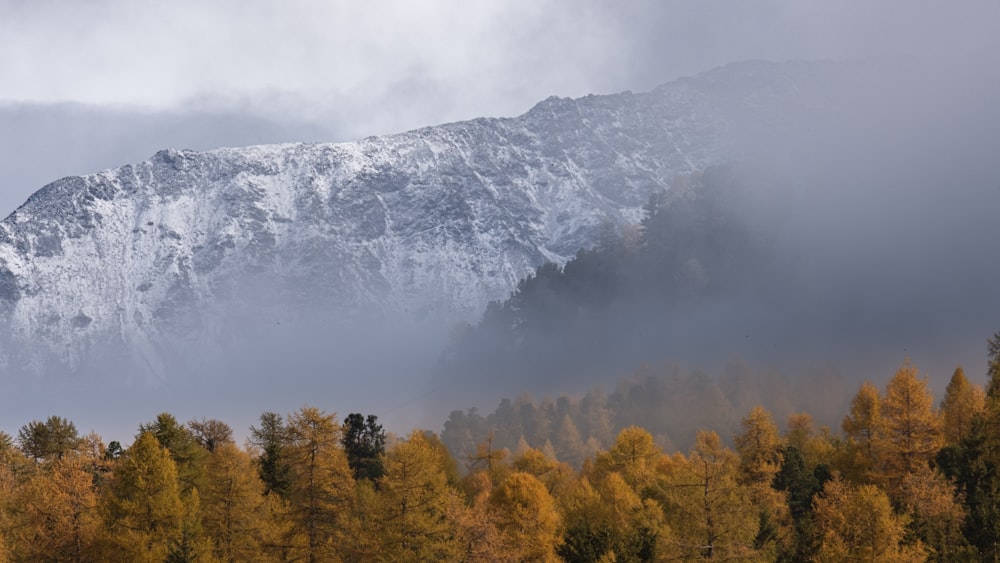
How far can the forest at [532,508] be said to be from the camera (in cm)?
5612

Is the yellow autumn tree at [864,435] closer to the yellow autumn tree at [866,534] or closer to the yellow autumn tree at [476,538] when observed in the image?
the yellow autumn tree at [866,534]

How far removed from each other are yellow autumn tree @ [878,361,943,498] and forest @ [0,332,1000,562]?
0.12m

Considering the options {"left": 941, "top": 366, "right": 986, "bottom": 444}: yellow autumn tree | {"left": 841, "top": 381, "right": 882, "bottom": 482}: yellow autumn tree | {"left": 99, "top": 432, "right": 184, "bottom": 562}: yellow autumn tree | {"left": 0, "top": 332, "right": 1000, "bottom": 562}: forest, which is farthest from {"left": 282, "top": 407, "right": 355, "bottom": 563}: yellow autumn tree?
{"left": 941, "top": 366, "right": 986, "bottom": 444}: yellow autumn tree

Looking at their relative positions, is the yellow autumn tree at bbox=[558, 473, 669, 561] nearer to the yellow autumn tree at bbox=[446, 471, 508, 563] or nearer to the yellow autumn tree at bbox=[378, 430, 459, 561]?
the yellow autumn tree at bbox=[446, 471, 508, 563]

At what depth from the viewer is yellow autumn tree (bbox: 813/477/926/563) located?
55156 mm

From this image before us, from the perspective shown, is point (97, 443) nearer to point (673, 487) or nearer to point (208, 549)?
point (208, 549)

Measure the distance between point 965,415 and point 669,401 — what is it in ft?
306

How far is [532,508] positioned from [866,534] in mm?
26150

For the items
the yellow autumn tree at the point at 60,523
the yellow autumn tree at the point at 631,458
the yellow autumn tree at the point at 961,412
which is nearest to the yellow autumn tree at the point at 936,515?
the yellow autumn tree at the point at 961,412

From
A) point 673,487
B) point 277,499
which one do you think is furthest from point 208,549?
point 673,487

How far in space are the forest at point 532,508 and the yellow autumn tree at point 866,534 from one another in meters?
0.12

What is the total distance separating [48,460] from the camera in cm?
9425

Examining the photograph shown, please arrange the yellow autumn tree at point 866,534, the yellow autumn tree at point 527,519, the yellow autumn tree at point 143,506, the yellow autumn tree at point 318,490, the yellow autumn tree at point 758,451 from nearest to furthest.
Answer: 1. the yellow autumn tree at point 866,534
2. the yellow autumn tree at point 318,490
3. the yellow autumn tree at point 143,506
4. the yellow autumn tree at point 527,519
5. the yellow autumn tree at point 758,451

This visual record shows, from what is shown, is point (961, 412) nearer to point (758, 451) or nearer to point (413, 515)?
point (758, 451)
